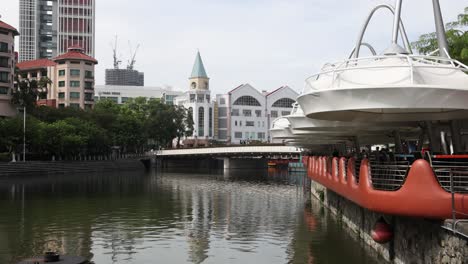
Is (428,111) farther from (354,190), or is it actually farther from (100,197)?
(100,197)

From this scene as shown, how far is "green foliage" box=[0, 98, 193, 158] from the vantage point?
84.5 meters

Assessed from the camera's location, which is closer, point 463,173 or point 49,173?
point 463,173

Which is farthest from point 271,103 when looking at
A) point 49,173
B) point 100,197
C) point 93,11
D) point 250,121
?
point 100,197

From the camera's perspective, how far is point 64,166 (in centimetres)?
9012

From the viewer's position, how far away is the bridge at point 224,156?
337ft

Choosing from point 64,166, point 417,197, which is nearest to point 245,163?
point 64,166

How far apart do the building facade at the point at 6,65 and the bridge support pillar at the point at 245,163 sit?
1996 inches

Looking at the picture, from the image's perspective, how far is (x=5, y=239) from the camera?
27.0 m

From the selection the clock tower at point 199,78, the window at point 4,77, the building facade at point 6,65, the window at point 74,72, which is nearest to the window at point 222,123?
the clock tower at point 199,78

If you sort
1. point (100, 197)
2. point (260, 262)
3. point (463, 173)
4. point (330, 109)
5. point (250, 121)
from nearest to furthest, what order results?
1. point (463, 173)
2. point (330, 109)
3. point (260, 262)
4. point (100, 197)
5. point (250, 121)

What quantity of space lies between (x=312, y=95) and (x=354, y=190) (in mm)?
4149

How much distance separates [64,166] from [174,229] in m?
63.4

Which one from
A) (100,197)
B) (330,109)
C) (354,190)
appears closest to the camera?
(330,109)

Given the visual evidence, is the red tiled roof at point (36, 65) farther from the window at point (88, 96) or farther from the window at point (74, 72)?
the window at point (88, 96)
